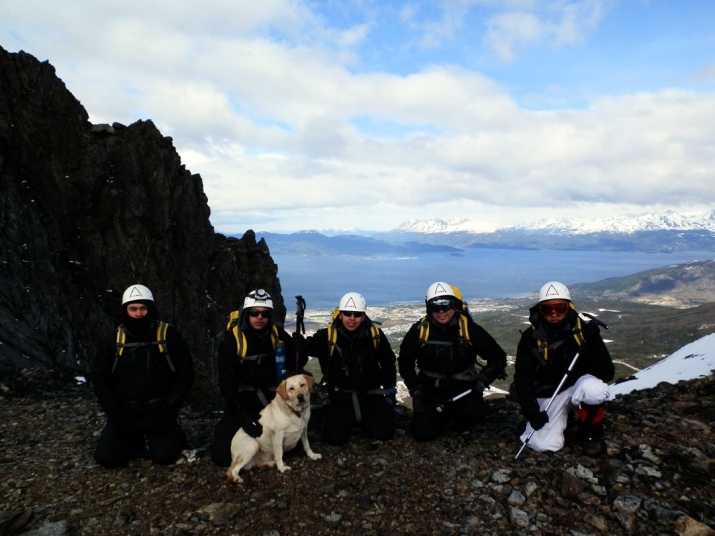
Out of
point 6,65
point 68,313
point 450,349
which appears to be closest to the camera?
point 450,349

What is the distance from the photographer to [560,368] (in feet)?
Answer: 24.8

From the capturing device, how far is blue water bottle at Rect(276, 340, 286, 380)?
26.2 feet

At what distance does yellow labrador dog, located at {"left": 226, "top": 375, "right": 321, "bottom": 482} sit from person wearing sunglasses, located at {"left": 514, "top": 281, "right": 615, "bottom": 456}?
12.5 feet

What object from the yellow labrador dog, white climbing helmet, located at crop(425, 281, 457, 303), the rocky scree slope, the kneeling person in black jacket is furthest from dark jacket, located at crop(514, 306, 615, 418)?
the kneeling person in black jacket

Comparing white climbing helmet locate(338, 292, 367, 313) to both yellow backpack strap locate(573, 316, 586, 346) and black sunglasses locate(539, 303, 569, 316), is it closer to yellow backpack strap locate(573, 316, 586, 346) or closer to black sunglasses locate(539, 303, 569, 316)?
black sunglasses locate(539, 303, 569, 316)

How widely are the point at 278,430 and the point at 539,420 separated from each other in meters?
4.43

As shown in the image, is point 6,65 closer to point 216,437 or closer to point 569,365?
point 216,437

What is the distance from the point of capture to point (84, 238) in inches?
964

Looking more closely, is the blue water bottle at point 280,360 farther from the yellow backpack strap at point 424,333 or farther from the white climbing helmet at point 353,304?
the yellow backpack strap at point 424,333

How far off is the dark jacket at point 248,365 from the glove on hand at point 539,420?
4.36m

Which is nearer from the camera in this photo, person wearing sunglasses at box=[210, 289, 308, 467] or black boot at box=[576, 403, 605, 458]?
black boot at box=[576, 403, 605, 458]

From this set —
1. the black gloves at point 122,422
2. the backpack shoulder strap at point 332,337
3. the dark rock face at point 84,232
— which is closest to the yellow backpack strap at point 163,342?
the black gloves at point 122,422

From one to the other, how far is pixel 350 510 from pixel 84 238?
24.7 meters

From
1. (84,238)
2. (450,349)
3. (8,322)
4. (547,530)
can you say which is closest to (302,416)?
(450,349)
